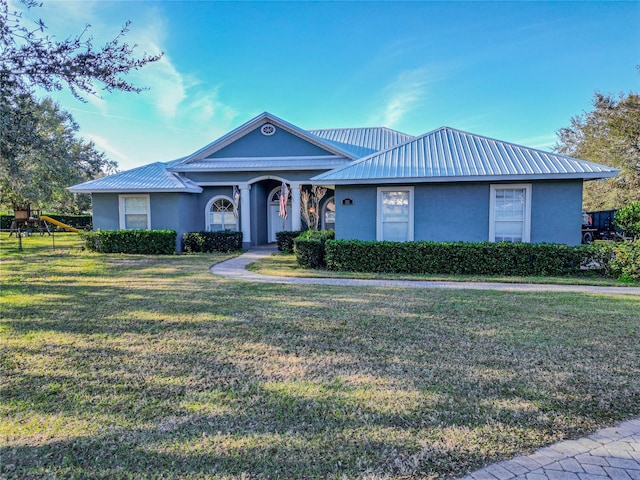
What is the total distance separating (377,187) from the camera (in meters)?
11.8

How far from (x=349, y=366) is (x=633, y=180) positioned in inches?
1101

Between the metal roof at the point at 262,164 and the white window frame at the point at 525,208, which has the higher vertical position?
the metal roof at the point at 262,164

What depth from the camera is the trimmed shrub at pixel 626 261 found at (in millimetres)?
8727

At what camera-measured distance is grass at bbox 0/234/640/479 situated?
2463mm

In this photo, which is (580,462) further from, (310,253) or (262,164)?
(262,164)

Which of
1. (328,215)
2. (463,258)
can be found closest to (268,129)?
(328,215)

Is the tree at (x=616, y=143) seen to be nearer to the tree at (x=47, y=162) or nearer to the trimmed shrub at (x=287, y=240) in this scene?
the trimmed shrub at (x=287, y=240)

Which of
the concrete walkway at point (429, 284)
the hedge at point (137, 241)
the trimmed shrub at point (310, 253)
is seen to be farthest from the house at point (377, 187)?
the concrete walkway at point (429, 284)

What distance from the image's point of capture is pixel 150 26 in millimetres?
7457

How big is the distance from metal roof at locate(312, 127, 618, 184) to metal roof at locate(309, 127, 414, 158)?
21.7ft

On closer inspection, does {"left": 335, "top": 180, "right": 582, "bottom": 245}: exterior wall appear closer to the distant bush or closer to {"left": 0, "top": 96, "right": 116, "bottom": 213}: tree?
the distant bush

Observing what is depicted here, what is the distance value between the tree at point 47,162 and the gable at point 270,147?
669 cm

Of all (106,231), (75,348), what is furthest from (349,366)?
(106,231)

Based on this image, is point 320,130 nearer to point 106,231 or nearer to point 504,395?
point 106,231
